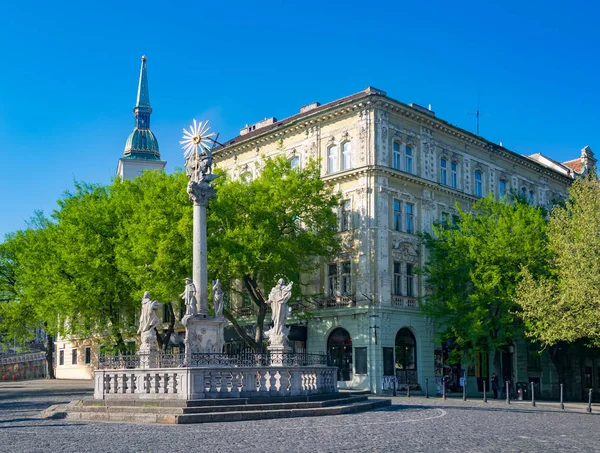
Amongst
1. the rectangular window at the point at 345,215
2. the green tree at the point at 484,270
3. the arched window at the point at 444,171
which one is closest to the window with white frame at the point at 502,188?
the arched window at the point at 444,171

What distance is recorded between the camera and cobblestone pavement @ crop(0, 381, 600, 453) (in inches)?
612

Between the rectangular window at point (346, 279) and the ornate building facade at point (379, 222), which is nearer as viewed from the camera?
the ornate building facade at point (379, 222)

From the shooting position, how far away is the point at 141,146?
3428 inches

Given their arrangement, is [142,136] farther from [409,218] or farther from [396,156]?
[409,218]

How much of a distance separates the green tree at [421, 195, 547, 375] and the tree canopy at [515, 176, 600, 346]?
7.95 ft

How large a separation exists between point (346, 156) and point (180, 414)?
28.6 meters

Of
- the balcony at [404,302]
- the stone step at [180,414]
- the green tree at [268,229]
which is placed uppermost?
the green tree at [268,229]

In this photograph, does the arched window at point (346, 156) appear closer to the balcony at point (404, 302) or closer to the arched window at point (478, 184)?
the balcony at point (404, 302)

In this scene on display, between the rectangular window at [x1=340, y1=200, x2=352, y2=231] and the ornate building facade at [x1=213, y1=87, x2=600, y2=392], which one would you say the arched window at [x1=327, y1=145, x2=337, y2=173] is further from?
the rectangular window at [x1=340, y1=200, x2=352, y2=231]

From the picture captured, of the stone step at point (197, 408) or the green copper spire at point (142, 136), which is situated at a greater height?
the green copper spire at point (142, 136)

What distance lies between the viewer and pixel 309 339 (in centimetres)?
4719

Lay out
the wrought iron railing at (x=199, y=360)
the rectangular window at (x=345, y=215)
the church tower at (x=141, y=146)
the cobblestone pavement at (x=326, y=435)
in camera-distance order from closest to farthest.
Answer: the cobblestone pavement at (x=326, y=435)
the wrought iron railing at (x=199, y=360)
the rectangular window at (x=345, y=215)
the church tower at (x=141, y=146)

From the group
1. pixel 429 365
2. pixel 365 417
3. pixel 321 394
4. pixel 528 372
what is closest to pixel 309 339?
pixel 429 365

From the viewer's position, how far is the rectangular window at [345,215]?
4616cm
